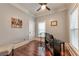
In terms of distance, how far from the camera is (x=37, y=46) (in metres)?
1.84

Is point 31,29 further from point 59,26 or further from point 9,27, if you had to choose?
point 59,26

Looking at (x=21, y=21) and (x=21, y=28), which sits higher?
(x=21, y=21)

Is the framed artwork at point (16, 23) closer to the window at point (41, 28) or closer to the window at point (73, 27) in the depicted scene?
the window at point (41, 28)

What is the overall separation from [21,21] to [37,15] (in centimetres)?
34

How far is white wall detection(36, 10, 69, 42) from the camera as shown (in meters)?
1.63

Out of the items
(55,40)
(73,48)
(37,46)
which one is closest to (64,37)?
(55,40)

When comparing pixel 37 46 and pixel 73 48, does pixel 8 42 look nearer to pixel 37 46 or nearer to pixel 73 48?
pixel 37 46

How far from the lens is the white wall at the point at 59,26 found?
1.63 m

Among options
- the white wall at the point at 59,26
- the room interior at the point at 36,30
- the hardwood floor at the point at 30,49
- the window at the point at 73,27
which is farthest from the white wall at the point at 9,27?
the window at the point at 73,27

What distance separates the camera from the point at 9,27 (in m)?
1.65

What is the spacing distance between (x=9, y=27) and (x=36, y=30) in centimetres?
50

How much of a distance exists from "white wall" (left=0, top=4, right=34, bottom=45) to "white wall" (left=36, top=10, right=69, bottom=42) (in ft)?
1.06

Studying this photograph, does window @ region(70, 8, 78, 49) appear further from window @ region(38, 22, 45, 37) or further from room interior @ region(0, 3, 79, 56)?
window @ region(38, 22, 45, 37)

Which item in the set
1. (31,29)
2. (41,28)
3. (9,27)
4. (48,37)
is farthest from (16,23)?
(48,37)
